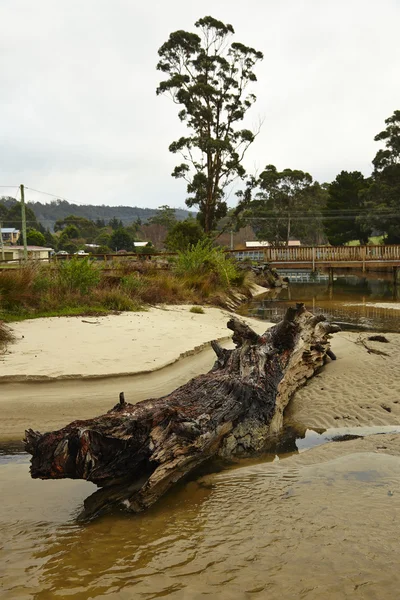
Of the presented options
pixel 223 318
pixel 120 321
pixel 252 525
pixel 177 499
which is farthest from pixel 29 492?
pixel 223 318

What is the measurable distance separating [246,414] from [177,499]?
128cm

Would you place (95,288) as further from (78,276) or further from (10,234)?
(10,234)

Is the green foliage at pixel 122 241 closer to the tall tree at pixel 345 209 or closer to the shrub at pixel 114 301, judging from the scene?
the tall tree at pixel 345 209

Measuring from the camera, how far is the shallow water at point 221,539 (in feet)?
8.82

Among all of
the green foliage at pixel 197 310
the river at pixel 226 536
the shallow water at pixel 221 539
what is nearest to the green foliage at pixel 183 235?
the green foliage at pixel 197 310

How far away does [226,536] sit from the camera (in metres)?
3.24

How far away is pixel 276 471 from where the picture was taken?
430cm

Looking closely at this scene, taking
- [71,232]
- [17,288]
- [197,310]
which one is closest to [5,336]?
[17,288]

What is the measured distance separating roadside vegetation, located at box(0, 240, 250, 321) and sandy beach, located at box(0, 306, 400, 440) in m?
1.24

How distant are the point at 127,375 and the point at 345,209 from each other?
52.4 meters

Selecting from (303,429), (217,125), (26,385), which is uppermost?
(217,125)

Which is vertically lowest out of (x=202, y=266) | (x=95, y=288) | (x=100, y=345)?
(x=100, y=345)

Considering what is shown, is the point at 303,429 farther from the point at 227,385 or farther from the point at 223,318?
the point at 223,318

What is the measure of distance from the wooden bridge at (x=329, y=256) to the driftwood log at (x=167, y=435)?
1086 inches
